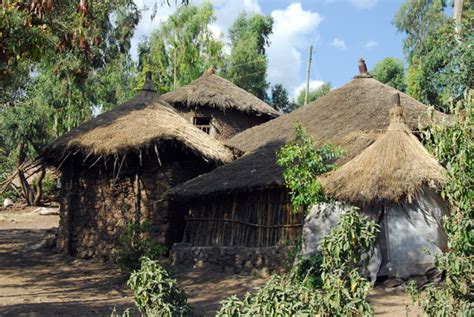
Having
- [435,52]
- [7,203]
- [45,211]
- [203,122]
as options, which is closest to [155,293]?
[435,52]

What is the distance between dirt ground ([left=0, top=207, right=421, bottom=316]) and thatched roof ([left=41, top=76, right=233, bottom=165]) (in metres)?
2.56

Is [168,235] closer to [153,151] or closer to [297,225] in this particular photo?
[153,151]

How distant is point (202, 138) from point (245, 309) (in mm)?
10346

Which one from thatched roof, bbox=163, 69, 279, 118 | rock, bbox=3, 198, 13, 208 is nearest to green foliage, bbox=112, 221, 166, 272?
thatched roof, bbox=163, 69, 279, 118

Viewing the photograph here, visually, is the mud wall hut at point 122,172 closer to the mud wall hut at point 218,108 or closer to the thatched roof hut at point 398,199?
the thatched roof hut at point 398,199

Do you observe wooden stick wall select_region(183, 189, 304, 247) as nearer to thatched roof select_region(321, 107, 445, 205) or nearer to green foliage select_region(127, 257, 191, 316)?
thatched roof select_region(321, 107, 445, 205)

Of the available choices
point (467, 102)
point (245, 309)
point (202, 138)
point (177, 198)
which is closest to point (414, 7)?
→ point (202, 138)

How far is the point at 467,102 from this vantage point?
256 inches

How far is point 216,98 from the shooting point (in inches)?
862

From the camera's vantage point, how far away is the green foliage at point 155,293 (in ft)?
19.7

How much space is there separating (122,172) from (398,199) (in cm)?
686

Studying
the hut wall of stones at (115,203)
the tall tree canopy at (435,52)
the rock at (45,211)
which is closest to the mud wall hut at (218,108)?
the tall tree canopy at (435,52)

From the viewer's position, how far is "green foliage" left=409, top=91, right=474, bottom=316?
6.14m

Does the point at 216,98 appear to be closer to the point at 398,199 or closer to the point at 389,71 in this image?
the point at 398,199
